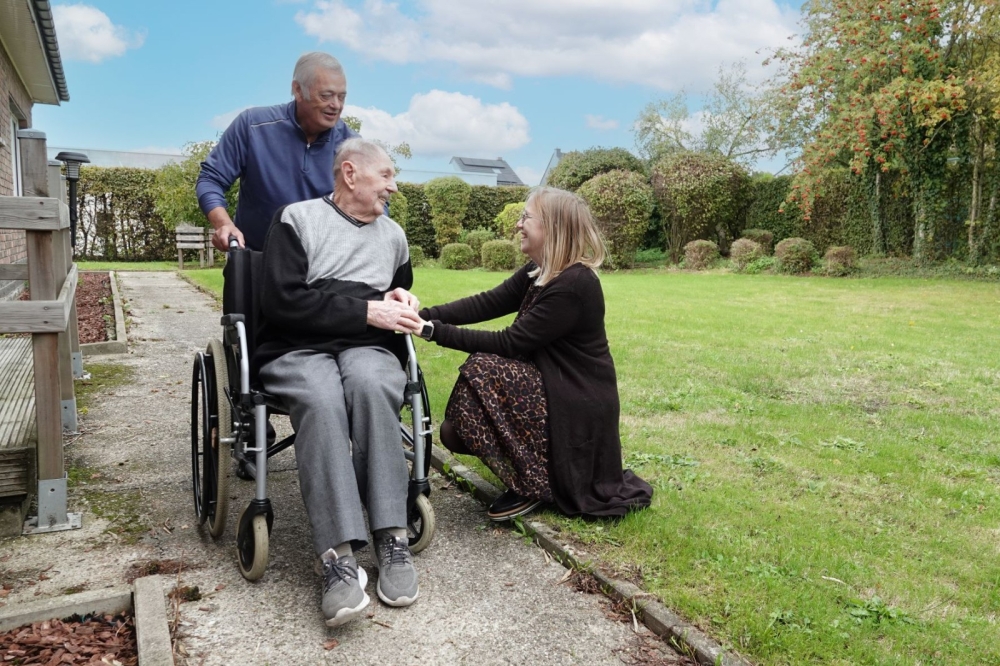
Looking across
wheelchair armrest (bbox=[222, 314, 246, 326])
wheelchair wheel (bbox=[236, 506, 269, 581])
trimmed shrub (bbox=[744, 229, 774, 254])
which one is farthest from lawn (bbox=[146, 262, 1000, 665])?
trimmed shrub (bbox=[744, 229, 774, 254])

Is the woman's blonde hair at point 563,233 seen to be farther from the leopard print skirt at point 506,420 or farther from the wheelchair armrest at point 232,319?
the wheelchair armrest at point 232,319

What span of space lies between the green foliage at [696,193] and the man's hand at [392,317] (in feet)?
52.1

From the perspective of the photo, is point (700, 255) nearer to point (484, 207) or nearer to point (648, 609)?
point (484, 207)

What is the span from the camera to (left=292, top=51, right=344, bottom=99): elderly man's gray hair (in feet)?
10.3

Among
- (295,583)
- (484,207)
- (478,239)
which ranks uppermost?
(484,207)

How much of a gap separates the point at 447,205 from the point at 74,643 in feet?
60.1

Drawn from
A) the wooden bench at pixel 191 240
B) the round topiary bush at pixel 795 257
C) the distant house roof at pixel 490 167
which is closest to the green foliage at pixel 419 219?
the wooden bench at pixel 191 240

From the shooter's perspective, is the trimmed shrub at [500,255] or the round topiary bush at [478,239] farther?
the round topiary bush at [478,239]

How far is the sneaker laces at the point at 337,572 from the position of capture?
88.0 inches

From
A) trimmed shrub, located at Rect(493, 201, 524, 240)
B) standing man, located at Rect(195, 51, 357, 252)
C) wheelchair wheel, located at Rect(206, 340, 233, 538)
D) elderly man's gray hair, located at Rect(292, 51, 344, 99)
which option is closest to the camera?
wheelchair wheel, located at Rect(206, 340, 233, 538)

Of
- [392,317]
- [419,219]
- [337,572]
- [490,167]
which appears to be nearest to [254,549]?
[337,572]

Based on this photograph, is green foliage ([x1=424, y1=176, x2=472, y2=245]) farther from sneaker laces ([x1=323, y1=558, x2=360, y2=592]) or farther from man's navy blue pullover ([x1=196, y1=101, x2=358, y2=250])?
sneaker laces ([x1=323, y1=558, x2=360, y2=592])

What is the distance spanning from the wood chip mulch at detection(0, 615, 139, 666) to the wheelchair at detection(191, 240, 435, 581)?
0.41 meters

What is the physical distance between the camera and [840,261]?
48.0ft
